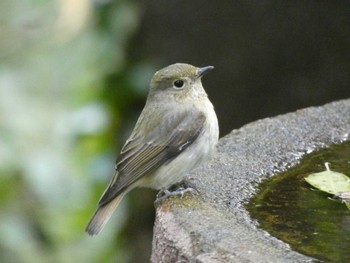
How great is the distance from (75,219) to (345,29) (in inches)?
92.2

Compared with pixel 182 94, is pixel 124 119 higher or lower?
lower

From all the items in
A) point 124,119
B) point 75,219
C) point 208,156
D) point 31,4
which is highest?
point 31,4

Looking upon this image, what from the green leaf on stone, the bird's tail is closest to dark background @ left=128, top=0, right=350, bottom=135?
the bird's tail

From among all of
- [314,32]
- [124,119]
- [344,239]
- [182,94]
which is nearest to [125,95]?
[124,119]

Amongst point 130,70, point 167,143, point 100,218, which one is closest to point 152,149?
point 167,143

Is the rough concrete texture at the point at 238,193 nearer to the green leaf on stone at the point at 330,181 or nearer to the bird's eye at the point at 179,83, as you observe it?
the green leaf on stone at the point at 330,181

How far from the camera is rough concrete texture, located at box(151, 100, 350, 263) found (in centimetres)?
327

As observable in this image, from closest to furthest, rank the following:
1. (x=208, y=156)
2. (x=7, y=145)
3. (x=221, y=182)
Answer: (x=221, y=182), (x=208, y=156), (x=7, y=145)

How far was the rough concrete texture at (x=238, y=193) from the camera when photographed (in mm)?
3272

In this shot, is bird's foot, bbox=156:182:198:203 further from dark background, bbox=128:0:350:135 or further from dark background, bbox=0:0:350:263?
dark background, bbox=128:0:350:135

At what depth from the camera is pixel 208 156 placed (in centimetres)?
450

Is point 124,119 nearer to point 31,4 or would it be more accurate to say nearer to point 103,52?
point 103,52

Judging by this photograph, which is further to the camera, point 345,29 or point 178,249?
point 345,29

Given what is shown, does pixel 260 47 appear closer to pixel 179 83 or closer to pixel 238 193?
pixel 179 83
